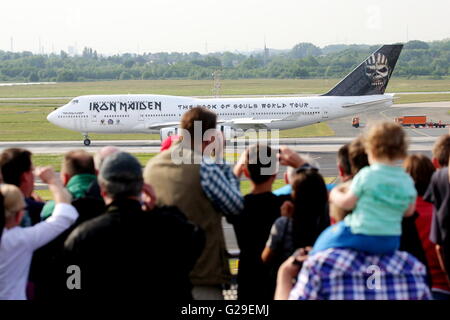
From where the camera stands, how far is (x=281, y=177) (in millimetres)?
29047

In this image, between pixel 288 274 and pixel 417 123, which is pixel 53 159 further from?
pixel 288 274

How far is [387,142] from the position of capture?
5.46 meters

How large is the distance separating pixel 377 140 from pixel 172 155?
2.24 meters

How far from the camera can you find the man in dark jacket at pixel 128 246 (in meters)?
5.50

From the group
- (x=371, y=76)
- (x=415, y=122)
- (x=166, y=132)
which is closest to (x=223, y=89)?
(x=415, y=122)

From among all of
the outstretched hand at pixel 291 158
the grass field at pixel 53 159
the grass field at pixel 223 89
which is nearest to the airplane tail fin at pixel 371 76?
the grass field at pixel 53 159

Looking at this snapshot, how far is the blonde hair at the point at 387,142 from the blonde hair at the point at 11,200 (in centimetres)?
277

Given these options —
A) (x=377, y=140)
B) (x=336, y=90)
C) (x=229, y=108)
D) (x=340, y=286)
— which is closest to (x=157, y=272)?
(x=340, y=286)

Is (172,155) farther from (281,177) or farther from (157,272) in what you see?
(281,177)

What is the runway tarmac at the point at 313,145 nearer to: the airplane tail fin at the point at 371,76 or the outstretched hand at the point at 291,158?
the airplane tail fin at the point at 371,76

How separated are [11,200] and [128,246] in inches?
43.4

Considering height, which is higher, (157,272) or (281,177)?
(157,272)

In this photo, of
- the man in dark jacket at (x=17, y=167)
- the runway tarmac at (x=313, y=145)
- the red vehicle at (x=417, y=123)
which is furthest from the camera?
the red vehicle at (x=417, y=123)

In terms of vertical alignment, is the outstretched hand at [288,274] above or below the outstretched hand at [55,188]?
below
